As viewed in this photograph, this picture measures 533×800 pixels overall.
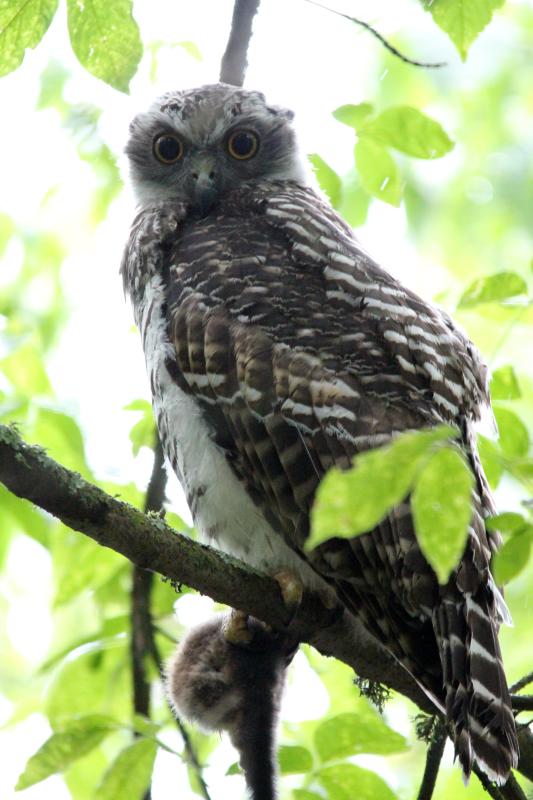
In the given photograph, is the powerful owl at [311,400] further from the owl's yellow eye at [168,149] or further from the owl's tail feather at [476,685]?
the owl's yellow eye at [168,149]

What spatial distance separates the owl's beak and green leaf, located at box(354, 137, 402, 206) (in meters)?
0.84

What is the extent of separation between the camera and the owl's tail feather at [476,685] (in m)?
2.61

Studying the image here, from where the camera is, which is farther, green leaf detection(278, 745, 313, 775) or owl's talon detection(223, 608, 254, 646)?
owl's talon detection(223, 608, 254, 646)

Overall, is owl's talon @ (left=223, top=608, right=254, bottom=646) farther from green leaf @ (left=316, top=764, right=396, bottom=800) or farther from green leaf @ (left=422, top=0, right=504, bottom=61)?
green leaf @ (left=422, top=0, right=504, bottom=61)

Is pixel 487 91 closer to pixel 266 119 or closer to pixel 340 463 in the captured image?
pixel 266 119

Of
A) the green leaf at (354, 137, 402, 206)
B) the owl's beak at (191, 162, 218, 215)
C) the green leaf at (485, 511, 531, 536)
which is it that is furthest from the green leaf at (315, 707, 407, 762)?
the owl's beak at (191, 162, 218, 215)

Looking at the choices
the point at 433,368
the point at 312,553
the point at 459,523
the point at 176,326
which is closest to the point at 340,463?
the point at 312,553

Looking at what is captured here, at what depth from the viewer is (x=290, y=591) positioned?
10.5 feet

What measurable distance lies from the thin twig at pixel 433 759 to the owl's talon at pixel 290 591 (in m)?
0.58

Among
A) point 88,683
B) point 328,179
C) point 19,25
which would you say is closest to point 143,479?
point 88,683

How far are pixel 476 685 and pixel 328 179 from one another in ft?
7.13

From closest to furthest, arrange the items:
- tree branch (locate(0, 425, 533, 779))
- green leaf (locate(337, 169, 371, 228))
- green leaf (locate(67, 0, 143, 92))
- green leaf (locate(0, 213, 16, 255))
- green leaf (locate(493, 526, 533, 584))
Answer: green leaf (locate(493, 526, 533, 584)) < tree branch (locate(0, 425, 533, 779)) < green leaf (locate(67, 0, 143, 92)) < green leaf (locate(337, 169, 371, 228)) < green leaf (locate(0, 213, 16, 255))

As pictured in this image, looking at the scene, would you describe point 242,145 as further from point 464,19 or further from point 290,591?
point 290,591

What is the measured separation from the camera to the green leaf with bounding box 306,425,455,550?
59.2 inches
